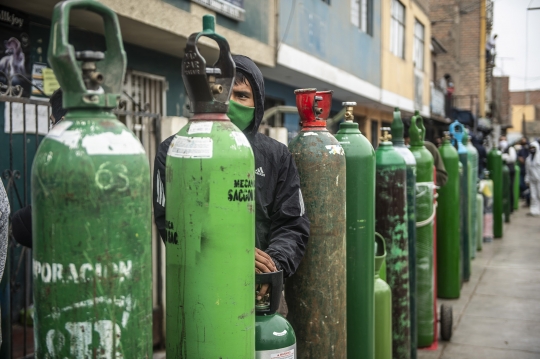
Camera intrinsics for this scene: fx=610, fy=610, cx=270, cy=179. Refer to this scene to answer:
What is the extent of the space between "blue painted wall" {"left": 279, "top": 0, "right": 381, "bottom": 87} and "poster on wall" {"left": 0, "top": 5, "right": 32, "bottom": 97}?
192 inches

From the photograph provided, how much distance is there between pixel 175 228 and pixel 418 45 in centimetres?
2101

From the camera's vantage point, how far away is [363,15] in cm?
1561

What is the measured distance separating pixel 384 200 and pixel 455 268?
10.3ft

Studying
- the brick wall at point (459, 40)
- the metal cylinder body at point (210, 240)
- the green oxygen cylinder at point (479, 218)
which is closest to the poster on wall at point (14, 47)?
the metal cylinder body at point (210, 240)

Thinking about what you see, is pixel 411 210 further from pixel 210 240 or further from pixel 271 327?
pixel 210 240

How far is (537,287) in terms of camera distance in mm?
7777

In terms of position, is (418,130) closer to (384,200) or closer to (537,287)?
(384,200)

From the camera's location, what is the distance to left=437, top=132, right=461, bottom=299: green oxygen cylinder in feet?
21.8

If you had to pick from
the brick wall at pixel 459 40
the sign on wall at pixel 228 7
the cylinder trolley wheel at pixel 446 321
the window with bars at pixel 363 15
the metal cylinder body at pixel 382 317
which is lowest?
the cylinder trolley wheel at pixel 446 321

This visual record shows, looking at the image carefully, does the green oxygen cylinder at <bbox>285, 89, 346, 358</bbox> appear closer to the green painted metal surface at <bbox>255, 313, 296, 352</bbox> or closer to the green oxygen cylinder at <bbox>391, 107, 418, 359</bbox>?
the green painted metal surface at <bbox>255, 313, 296, 352</bbox>

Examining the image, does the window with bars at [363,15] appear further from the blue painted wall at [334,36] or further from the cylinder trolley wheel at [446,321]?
the cylinder trolley wheel at [446,321]

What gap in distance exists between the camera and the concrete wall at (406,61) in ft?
55.1

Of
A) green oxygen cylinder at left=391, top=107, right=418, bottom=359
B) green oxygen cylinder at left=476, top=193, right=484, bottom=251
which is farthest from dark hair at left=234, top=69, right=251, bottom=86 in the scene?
green oxygen cylinder at left=476, top=193, right=484, bottom=251

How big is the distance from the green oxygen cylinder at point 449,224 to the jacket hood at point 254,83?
14.6 ft
